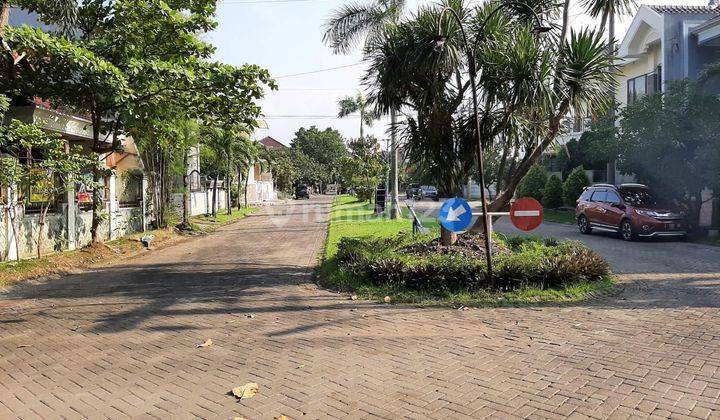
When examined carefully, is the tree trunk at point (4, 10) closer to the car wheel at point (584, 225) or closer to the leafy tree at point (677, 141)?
the leafy tree at point (677, 141)

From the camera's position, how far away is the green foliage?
8406 mm

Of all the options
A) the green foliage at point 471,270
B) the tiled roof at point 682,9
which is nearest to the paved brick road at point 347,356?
the green foliage at point 471,270

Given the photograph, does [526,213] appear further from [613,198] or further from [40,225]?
[40,225]

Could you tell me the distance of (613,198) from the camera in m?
17.0

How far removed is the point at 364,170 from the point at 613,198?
78.8ft

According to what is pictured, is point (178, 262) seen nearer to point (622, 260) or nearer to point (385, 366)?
point (385, 366)

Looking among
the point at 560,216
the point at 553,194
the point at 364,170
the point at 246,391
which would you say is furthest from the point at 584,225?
the point at 364,170

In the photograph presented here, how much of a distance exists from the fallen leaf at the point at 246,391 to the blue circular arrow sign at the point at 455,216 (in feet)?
14.4

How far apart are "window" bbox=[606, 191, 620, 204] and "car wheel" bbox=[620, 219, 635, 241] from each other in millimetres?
790

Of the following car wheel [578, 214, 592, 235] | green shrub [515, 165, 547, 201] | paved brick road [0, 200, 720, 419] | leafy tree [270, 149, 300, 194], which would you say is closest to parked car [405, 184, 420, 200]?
leafy tree [270, 149, 300, 194]

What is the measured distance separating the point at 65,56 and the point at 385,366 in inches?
326

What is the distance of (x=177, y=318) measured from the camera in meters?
7.45

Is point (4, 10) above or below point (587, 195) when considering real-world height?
above

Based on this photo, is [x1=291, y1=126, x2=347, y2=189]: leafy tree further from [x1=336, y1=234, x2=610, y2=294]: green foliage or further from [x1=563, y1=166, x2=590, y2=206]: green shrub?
[x1=336, y1=234, x2=610, y2=294]: green foliage
